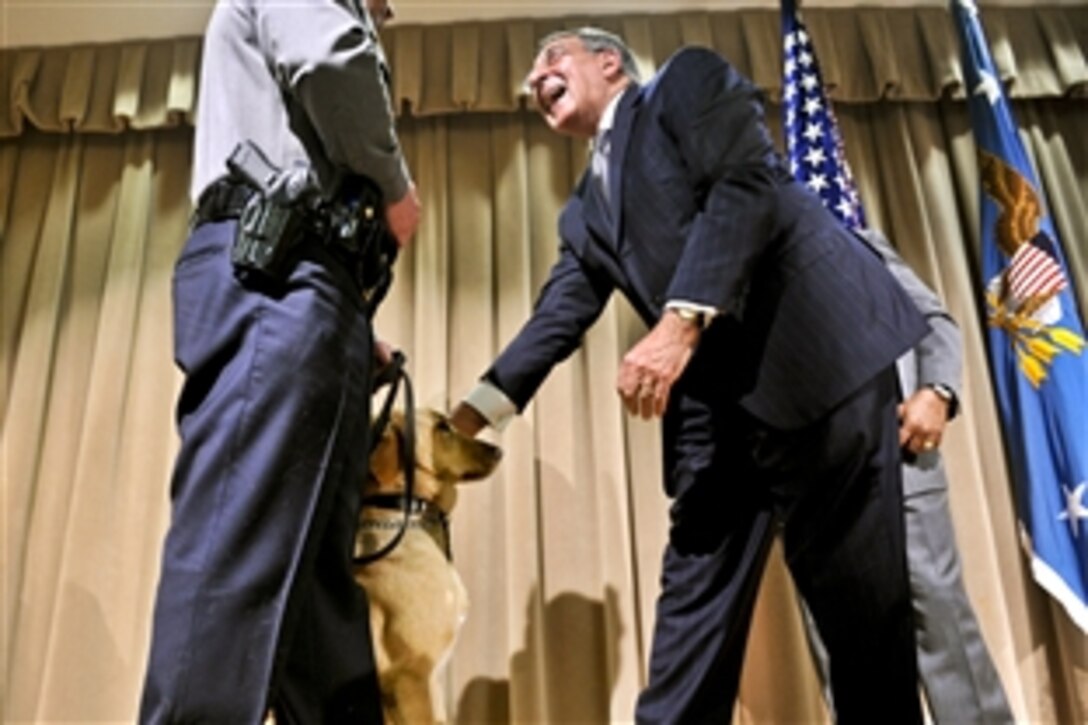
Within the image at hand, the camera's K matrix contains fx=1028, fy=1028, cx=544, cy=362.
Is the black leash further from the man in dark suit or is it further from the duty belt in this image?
the man in dark suit

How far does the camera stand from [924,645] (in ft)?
7.09

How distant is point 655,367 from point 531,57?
7.67 ft

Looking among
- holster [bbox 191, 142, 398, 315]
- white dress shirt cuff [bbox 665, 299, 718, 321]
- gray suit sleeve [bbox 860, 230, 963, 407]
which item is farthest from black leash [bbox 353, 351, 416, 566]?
gray suit sleeve [bbox 860, 230, 963, 407]

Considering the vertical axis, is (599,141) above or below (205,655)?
above

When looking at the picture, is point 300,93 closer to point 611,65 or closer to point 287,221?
point 287,221

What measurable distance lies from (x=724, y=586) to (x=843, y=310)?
1.69 ft

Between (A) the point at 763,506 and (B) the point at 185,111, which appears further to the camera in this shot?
(B) the point at 185,111

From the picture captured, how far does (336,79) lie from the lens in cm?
133

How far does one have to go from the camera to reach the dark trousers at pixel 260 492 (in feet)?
3.64

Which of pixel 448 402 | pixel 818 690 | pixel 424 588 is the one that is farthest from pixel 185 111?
pixel 818 690

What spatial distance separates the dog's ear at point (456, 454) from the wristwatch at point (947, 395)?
0.91 m

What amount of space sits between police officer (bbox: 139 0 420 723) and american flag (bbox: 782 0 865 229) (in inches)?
67.0

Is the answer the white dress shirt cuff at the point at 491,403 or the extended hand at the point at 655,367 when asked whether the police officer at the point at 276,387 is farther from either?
the white dress shirt cuff at the point at 491,403

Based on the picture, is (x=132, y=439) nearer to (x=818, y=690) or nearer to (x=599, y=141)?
(x=599, y=141)
